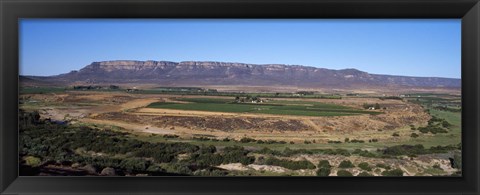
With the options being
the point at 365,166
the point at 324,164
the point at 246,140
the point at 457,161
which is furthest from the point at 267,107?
the point at 457,161

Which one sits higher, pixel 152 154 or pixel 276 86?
pixel 276 86

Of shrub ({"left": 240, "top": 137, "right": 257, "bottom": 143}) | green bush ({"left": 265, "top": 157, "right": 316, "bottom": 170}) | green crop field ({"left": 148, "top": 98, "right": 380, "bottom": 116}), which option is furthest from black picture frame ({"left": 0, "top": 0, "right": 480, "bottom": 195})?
green crop field ({"left": 148, "top": 98, "right": 380, "bottom": 116})

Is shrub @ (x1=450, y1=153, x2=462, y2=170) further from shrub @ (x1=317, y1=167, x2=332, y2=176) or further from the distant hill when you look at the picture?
shrub @ (x1=317, y1=167, x2=332, y2=176)

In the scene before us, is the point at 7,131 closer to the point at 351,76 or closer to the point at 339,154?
the point at 339,154

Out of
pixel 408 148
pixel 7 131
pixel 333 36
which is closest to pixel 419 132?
pixel 408 148

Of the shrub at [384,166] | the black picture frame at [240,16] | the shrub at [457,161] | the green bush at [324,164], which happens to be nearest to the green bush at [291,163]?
the green bush at [324,164]

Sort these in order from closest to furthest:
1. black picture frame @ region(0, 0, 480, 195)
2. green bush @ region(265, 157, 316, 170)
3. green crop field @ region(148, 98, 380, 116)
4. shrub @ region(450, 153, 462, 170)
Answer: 1. black picture frame @ region(0, 0, 480, 195)
2. shrub @ region(450, 153, 462, 170)
3. green bush @ region(265, 157, 316, 170)
4. green crop field @ region(148, 98, 380, 116)
